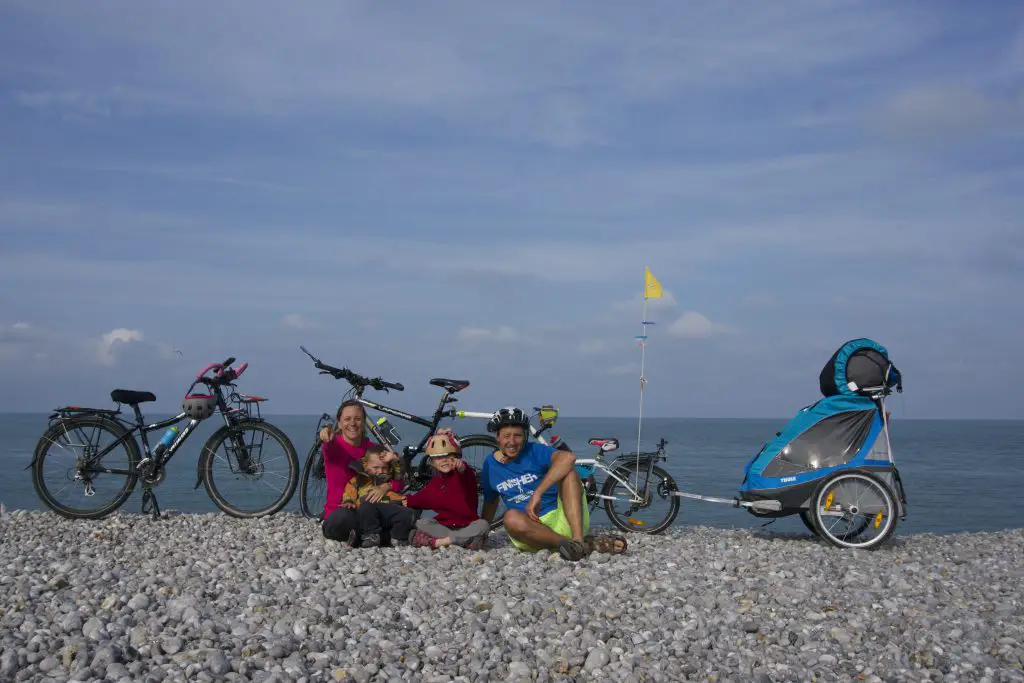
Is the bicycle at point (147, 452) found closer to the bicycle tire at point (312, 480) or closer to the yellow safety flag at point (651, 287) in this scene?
the bicycle tire at point (312, 480)

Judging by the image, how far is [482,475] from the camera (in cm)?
803

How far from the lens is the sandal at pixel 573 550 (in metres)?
7.43

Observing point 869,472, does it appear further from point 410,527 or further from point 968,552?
A: point 410,527

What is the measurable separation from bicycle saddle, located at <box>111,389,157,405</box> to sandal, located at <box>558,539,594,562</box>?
463cm

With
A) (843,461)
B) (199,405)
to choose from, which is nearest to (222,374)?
(199,405)

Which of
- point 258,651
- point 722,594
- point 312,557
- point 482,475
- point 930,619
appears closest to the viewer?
point 258,651

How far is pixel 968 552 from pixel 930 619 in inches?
146

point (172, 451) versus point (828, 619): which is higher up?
point (172, 451)

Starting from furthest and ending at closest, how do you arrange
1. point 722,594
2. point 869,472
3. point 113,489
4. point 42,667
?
point 113,489
point 869,472
point 722,594
point 42,667

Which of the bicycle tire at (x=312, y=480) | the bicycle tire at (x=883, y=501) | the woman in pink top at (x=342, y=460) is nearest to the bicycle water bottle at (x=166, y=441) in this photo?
Result: the bicycle tire at (x=312, y=480)

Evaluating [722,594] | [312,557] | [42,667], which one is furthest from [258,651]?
[722,594]

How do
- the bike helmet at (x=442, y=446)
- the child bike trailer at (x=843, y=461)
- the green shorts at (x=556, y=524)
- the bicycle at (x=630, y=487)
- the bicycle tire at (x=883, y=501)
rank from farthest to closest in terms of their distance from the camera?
the bicycle at (x=630, y=487), the child bike trailer at (x=843, y=461), the bicycle tire at (x=883, y=501), the bike helmet at (x=442, y=446), the green shorts at (x=556, y=524)

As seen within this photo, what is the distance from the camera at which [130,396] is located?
30.3 feet

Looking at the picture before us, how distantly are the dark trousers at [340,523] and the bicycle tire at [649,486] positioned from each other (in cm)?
274
